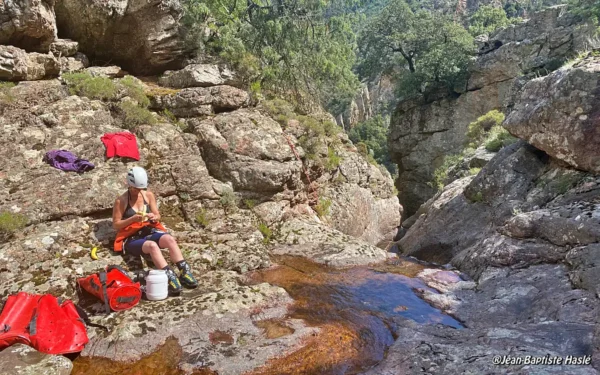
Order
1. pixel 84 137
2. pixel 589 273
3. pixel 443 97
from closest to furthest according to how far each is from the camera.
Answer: pixel 589 273
pixel 84 137
pixel 443 97

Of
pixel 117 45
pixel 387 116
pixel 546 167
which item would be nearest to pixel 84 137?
pixel 117 45

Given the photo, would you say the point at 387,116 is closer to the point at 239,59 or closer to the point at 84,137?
the point at 239,59

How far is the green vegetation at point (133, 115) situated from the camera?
10.4 meters

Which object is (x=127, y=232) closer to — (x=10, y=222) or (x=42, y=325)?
(x=10, y=222)

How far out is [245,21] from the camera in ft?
50.3

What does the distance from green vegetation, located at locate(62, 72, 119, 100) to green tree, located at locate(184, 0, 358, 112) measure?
4019 millimetres

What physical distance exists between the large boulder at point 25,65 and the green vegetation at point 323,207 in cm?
879

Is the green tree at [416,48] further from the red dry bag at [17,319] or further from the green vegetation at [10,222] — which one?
the red dry bag at [17,319]

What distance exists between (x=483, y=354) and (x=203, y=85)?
11003mm

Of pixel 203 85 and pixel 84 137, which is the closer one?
pixel 84 137

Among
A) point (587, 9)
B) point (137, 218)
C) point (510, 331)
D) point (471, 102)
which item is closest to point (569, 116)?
point (510, 331)

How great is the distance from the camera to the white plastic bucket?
606 cm

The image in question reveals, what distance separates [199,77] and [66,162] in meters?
5.23

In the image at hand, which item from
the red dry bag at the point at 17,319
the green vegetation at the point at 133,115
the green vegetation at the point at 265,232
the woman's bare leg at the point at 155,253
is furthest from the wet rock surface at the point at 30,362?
the green vegetation at the point at 133,115
